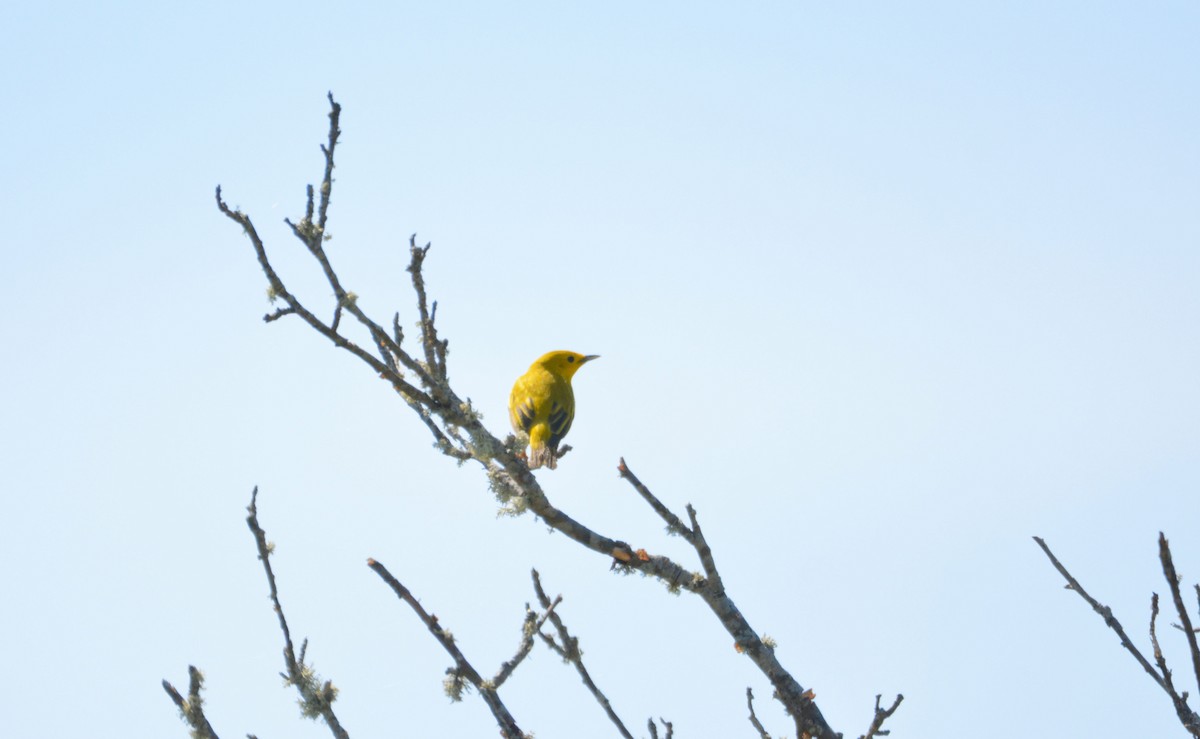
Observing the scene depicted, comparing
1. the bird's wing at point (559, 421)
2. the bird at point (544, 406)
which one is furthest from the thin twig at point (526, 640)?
the bird's wing at point (559, 421)

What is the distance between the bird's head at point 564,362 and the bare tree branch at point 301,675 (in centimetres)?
825

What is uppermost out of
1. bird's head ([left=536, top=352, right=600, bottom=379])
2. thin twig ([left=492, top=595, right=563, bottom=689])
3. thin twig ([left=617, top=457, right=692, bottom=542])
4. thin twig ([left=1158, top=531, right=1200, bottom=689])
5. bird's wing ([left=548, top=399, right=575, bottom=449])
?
bird's head ([left=536, top=352, right=600, bottom=379])

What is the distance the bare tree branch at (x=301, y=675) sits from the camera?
3.76 m

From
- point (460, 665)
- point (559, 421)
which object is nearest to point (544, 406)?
point (559, 421)

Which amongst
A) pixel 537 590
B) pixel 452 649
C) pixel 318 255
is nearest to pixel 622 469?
pixel 537 590

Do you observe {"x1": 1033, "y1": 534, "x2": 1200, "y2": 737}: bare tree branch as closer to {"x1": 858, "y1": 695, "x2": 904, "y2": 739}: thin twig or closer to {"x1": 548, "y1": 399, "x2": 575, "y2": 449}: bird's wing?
{"x1": 858, "y1": 695, "x2": 904, "y2": 739}: thin twig

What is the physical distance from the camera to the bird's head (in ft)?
40.5

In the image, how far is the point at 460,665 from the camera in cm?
374

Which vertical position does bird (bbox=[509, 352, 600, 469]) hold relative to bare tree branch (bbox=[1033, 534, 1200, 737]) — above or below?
above

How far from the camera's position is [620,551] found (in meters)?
→ 4.74

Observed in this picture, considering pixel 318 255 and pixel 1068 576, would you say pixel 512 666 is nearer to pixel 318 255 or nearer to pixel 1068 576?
pixel 318 255

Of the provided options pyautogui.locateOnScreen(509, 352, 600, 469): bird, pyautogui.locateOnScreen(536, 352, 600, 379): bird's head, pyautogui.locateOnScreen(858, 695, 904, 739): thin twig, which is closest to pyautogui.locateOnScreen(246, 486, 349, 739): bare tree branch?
pyautogui.locateOnScreen(858, 695, 904, 739): thin twig

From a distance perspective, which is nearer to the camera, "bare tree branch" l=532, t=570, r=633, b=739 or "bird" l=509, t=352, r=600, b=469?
"bare tree branch" l=532, t=570, r=633, b=739

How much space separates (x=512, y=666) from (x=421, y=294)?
1.37 meters
